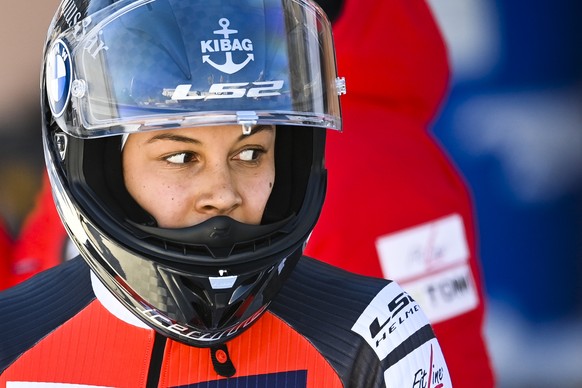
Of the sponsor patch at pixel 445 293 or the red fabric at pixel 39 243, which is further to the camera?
the red fabric at pixel 39 243

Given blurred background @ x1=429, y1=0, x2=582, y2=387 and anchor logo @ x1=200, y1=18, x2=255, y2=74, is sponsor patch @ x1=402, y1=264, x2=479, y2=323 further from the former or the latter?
anchor logo @ x1=200, y1=18, x2=255, y2=74

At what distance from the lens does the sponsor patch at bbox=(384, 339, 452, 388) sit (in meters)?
2.10

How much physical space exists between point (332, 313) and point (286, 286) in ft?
0.42

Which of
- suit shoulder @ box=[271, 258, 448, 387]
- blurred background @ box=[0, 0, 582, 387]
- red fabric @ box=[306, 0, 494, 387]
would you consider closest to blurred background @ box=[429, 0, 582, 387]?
A: blurred background @ box=[0, 0, 582, 387]

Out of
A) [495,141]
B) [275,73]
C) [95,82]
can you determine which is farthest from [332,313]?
[495,141]

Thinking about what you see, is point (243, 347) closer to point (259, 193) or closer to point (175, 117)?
point (259, 193)

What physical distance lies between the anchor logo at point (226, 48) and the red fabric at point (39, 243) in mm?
1503

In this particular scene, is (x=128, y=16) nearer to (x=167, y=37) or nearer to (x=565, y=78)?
(x=167, y=37)

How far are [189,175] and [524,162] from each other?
224 centimetres

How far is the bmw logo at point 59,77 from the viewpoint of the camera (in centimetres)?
211

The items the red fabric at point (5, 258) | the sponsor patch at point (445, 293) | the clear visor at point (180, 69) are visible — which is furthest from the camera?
the red fabric at point (5, 258)

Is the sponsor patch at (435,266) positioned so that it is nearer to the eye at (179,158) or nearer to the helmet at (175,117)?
the helmet at (175,117)

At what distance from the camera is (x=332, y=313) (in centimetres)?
220

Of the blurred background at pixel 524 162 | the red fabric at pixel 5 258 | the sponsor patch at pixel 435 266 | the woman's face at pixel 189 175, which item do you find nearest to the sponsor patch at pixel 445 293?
the sponsor patch at pixel 435 266
